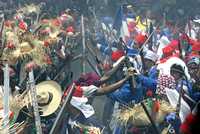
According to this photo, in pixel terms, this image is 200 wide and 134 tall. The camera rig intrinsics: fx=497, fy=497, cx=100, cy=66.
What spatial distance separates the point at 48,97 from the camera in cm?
657

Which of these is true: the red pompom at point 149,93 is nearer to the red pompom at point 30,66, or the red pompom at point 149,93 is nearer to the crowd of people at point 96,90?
the crowd of people at point 96,90

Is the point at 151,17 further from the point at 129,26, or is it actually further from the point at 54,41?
the point at 54,41

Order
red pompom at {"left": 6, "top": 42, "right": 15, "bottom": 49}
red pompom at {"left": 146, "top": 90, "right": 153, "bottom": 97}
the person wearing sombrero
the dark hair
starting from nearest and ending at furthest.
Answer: the person wearing sombrero
red pompom at {"left": 146, "top": 90, "right": 153, "bottom": 97}
the dark hair
red pompom at {"left": 6, "top": 42, "right": 15, "bottom": 49}

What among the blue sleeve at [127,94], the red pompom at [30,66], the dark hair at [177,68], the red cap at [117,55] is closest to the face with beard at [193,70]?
the dark hair at [177,68]

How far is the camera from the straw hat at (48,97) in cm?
646

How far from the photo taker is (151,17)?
59.7 ft

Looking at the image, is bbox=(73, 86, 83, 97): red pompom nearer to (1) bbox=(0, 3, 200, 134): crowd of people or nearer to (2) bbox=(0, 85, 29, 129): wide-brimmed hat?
(1) bbox=(0, 3, 200, 134): crowd of people

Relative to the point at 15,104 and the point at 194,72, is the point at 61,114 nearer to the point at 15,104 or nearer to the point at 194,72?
the point at 15,104

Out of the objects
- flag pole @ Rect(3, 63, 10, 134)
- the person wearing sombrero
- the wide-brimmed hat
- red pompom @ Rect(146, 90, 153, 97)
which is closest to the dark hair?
the person wearing sombrero

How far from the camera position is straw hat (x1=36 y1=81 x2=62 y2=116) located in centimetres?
646

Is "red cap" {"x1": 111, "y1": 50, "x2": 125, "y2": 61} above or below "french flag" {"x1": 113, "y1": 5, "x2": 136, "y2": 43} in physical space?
below

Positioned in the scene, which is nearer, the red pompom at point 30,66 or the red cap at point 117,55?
the red pompom at point 30,66

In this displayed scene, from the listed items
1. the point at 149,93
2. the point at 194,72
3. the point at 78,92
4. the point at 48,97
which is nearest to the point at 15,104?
the point at 48,97

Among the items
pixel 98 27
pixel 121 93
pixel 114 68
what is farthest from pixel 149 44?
pixel 98 27
